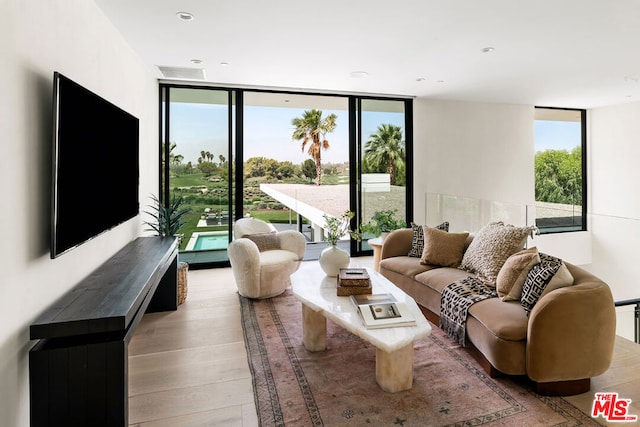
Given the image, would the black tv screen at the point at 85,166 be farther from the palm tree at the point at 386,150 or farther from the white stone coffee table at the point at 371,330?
the palm tree at the point at 386,150

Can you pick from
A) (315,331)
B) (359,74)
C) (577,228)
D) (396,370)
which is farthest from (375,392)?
(577,228)

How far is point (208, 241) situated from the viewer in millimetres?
5242

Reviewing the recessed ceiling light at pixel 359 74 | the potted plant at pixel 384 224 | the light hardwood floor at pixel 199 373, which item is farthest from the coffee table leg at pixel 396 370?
the recessed ceiling light at pixel 359 74

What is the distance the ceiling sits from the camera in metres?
2.80

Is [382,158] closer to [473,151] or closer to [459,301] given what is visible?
[473,151]

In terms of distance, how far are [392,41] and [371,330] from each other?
103 inches

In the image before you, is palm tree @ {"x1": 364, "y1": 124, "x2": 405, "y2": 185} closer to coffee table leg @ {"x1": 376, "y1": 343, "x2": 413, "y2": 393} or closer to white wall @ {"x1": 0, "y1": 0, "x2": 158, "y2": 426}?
coffee table leg @ {"x1": 376, "y1": 343, "x2": 413, "y2": 393}

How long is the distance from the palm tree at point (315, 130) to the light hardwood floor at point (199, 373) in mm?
2761

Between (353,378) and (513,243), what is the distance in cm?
167

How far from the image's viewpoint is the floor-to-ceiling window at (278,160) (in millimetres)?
5074

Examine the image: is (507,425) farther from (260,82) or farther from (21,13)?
(260,82)

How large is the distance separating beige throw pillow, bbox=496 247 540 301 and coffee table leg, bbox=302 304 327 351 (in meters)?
1.27

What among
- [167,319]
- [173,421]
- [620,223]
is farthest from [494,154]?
[173,421]

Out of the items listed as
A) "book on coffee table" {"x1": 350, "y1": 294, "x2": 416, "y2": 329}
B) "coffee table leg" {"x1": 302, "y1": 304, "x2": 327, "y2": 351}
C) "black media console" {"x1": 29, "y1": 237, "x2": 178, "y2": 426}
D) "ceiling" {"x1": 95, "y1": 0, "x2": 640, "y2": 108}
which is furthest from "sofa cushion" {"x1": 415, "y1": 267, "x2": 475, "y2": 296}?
"black media console" {"x1": 29, "y1": 237, "x2": 178, "y2": 426}
